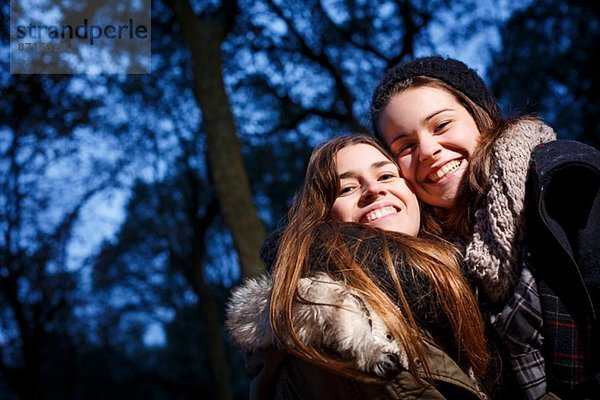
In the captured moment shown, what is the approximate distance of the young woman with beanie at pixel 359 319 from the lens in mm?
1954

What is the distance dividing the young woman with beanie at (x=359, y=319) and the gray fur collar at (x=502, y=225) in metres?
0.09

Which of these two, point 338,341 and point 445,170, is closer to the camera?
point 338,341

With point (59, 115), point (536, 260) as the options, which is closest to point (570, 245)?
point (536, 260)

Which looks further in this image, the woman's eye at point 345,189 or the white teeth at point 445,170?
the woman's eye at point 345,189

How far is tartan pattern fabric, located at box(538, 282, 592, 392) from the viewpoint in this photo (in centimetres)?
194

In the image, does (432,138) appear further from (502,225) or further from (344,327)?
(344,327)

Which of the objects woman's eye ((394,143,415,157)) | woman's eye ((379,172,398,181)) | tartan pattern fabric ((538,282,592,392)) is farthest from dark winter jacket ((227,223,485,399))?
woman's eye ((394,143,415,157))

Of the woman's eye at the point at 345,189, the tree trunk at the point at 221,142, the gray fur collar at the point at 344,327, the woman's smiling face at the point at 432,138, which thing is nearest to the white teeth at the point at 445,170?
the woman's smiling face at the point at 432,138

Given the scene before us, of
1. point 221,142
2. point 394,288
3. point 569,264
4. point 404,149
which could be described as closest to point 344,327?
point 394,288

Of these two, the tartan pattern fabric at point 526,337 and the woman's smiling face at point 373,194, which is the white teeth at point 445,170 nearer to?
the woman's smiling face at point 373,194

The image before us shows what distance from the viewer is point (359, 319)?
1960 millimetres

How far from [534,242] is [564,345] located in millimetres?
333

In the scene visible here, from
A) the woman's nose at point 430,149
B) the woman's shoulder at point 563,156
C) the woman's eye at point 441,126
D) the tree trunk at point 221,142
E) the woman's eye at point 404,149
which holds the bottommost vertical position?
the woman's shoulder at point 563,156

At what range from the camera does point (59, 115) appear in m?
11.4
